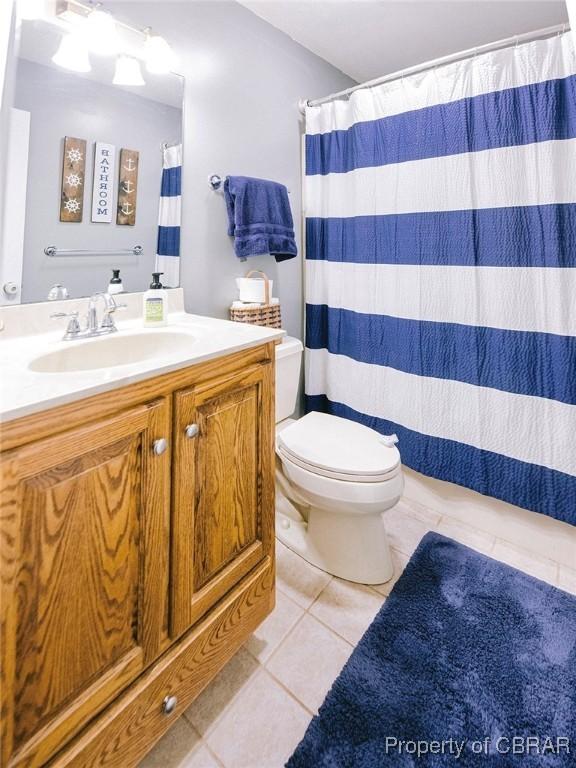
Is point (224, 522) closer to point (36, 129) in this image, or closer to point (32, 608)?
point (32, 608)

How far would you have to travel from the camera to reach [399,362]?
1815 millimetres

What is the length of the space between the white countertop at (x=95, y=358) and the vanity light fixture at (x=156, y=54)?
856mm

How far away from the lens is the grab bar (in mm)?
1162

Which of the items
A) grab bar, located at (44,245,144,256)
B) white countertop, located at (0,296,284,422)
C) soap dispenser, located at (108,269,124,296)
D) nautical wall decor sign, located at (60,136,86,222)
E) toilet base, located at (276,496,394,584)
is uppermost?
nautical wall decor sign, located at (60,136,86,222)

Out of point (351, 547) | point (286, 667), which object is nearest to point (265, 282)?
point (351, 547)

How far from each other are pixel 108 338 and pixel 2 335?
0.92 ft

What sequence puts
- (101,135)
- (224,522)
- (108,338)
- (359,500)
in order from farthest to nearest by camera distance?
1. (359,500)
2. (101,135)
3. (108,338)
4. (224,522)

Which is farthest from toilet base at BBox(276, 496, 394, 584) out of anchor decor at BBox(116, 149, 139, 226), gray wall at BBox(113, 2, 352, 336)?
anchor decor at BBox(116, 149, 139, 226)

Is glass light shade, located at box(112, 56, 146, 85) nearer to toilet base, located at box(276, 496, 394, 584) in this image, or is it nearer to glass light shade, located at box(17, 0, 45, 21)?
glass light shade, located at box(17, 0, 45, 21)

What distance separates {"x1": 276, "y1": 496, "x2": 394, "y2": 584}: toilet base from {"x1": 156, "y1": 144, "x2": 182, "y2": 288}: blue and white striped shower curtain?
43.5 inches

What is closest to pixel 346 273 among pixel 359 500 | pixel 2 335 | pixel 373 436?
pixel 373 436

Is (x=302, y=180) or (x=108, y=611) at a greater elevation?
(x=302, y=180)

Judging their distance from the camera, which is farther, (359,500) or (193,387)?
(359,500)

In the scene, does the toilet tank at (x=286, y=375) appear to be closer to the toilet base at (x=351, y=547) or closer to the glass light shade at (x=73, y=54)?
the toilet base at (x=351, y=547)
